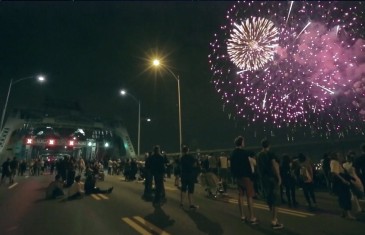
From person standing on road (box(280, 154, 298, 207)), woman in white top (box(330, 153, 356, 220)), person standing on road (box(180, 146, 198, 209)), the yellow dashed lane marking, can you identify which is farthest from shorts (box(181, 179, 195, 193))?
woman in white top (box(330, 153, 356, 220))

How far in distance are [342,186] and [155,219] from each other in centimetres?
525

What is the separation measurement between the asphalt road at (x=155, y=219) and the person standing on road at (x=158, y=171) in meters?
0.41

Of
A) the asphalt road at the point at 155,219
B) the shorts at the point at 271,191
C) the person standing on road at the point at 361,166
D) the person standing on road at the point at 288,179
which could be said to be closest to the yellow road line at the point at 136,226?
the asphalt road at the point at 155,219

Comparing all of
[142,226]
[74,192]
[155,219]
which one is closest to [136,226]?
[142,226]

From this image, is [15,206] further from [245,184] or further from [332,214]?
[332,214]

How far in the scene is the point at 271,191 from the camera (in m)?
6.72

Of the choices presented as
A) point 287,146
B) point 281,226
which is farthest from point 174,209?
point 287,146

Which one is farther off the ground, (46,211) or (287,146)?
(287,146)

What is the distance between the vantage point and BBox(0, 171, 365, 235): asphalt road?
247 inches

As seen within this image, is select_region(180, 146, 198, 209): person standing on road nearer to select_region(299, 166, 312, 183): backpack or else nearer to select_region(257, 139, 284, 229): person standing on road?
select_region(257, 139, 284, 229): person standing on road

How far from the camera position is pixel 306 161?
965 centimetres

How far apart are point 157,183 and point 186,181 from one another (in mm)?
1298

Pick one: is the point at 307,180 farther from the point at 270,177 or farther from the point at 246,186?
the point at 246,186

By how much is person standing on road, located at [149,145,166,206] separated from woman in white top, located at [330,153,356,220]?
544cm
